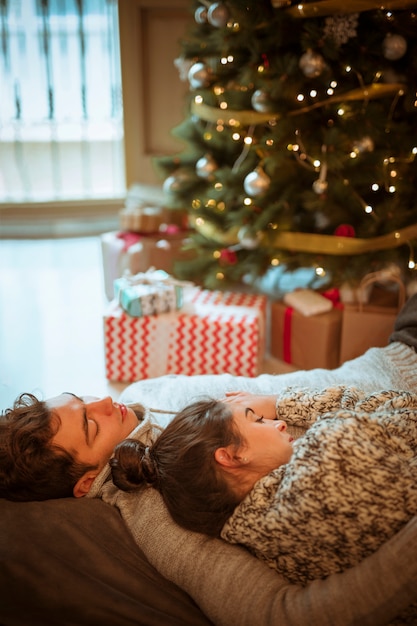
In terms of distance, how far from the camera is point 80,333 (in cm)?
295

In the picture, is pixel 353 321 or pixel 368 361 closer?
pixel 368 361

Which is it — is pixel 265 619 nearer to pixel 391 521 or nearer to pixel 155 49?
pixel 391 521

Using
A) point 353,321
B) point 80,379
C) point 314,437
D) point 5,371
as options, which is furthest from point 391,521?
point 5,371

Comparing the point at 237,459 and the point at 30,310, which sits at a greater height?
the point at 237,459

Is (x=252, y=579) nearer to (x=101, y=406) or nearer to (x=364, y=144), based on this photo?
(x=101, y=406)

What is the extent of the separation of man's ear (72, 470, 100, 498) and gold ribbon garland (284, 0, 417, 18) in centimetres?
173

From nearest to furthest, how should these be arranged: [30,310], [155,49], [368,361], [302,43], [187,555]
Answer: [187,555], [368,361], [302,43], [30,310], [155,49]

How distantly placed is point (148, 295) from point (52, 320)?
0.86 metres

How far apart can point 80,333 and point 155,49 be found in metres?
2.28

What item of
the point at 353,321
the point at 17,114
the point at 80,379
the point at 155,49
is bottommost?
the point at 80,379

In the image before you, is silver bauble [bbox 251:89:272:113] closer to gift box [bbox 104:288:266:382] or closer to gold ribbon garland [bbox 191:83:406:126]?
gold ribbon garland [bbox 191:83:406:126]

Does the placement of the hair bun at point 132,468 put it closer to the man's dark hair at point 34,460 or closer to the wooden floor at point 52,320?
the man's dark hair at point 34,460

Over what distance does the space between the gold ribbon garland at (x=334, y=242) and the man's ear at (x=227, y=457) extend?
4.54 feet

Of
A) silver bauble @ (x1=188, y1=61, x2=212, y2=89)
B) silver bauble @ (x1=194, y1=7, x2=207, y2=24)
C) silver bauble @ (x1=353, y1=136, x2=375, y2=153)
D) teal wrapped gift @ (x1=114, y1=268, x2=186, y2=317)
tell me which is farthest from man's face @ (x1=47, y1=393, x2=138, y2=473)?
silver bauble @ (x1=194, y1=7, x2=207, y2=24)
